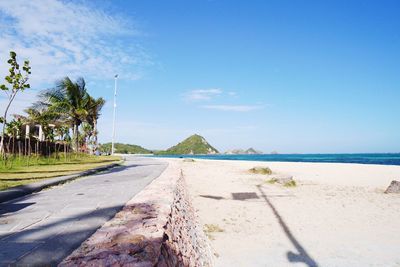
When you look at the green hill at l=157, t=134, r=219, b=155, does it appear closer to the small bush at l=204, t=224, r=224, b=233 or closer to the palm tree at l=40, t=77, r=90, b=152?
the palm tree at l=40, t=77, r=90, b=152

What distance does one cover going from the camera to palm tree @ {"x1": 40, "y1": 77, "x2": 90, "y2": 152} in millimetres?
20047

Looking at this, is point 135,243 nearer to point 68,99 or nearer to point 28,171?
point 28,171

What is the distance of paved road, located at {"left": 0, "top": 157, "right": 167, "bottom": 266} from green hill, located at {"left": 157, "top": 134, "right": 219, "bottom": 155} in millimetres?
137457

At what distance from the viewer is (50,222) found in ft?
10.9

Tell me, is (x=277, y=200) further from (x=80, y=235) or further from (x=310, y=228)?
(x=80, y=235)

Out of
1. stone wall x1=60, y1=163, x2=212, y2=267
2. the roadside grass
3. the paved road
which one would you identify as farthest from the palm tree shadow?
the roadside grass

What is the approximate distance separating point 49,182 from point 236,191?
698 cm

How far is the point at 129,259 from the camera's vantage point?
1894 mm

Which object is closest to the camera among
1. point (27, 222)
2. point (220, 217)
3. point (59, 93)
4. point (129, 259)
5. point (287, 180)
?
point (129, 259)

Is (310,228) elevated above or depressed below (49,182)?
below

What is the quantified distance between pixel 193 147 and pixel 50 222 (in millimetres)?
148966

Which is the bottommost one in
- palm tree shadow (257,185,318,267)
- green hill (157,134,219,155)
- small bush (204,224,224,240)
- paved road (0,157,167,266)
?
palm tree shadow (257,185,318,267)

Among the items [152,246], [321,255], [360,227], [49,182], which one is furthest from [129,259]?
[360,227]

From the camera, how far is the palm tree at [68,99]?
2005 cm
